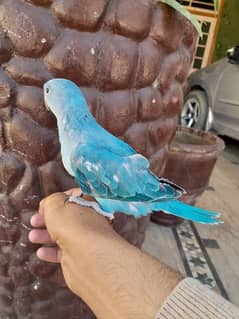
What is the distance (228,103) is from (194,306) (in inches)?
94.0

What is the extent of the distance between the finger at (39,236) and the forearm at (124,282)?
136 millimetres

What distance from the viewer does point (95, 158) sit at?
1.58ft

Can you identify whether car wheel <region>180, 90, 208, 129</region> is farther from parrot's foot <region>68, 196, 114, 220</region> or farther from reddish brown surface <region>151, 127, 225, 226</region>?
parrot's foot <region>68, 196, 114, 220</region>

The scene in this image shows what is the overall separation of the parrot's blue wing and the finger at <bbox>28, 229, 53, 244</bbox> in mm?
112

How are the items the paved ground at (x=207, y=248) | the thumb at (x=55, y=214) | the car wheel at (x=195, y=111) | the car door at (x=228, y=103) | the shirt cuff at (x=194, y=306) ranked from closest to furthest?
the shirt cuff at (x=194, y=306), the thumb at (x=55, y=214), the paved ground at (x=207, y=248), the car door at (x=228, y=103), the car wheel at (x=195, y=111)

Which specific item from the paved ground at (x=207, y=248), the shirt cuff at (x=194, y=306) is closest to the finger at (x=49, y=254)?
the shirt cuff at (x=194, y=306)

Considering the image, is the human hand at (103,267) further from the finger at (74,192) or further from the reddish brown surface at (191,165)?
the reddish brown surface at (191,165)

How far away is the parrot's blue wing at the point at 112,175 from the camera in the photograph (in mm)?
482

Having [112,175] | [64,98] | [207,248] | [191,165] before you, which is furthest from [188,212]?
[207,248]

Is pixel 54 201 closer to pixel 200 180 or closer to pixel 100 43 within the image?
pixel 100 43

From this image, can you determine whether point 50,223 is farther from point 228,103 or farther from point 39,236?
point 228,103

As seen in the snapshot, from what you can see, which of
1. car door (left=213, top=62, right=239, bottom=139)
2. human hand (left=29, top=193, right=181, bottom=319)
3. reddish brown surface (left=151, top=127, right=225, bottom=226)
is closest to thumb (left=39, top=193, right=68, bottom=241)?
human hand (left=29, top=193, right=181, bottom=319)

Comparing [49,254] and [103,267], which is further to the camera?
[49,254]

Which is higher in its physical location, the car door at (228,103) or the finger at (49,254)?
the finger at (49,254)
